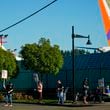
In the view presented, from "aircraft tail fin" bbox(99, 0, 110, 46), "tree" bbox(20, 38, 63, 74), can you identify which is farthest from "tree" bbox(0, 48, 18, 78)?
"aircraft tail fin" bbox(99, 0, 110, 46)

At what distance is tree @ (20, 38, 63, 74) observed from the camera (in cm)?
4647

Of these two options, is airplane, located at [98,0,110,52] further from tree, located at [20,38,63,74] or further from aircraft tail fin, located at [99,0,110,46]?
tree, located at [20,38,63,74]

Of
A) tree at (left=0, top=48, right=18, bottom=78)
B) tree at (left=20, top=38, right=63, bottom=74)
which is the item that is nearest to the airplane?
tree at (left=20, top=38, right=63, bottom=74)

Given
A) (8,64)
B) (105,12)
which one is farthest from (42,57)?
(105,12)

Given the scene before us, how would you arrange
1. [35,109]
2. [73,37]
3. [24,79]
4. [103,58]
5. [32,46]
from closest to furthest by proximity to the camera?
1. [35,109]
2. [73,37]
3. [103,58]
4. [32,46]
5. [24,79]

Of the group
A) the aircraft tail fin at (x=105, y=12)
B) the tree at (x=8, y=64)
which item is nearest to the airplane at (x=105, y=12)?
the aircraft tail fin at (x=105, y=12)

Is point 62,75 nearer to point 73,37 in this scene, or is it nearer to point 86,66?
point 86,66

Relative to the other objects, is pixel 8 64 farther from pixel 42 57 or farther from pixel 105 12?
pixel 105 12

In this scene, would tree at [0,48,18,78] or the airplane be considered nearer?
the airplane

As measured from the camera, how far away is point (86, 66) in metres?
46.5

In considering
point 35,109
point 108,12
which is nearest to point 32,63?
point 35,109

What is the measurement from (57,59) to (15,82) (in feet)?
29.8

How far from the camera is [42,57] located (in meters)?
47.2

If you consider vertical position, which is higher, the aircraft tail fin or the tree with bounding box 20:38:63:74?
the tree with bounding box 20:38:63:74
